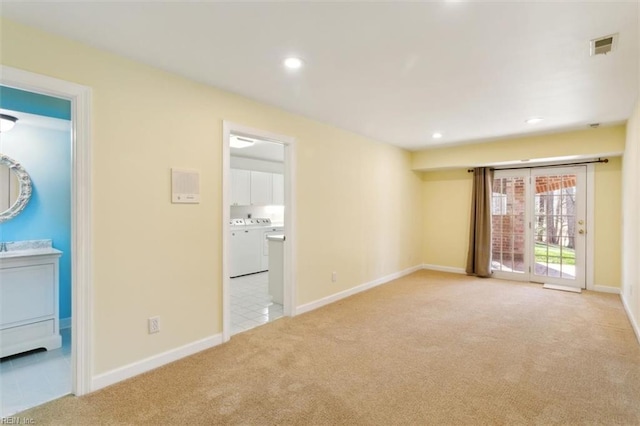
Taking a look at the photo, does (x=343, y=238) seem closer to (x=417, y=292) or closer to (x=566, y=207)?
(x=417, y=292)

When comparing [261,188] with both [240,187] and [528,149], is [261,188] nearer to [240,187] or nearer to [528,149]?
[240,187]

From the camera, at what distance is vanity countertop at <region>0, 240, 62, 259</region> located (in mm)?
2955

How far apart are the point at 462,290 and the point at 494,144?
2.42 metres

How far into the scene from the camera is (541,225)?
209 inches

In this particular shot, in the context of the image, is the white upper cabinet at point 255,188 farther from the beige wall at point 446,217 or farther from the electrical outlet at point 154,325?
the electrical outlet at point 154,325

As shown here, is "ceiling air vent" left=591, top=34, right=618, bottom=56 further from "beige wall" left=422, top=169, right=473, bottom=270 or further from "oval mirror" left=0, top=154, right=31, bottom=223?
"oval mirror" left=0, top=154, right=31, bottom=223

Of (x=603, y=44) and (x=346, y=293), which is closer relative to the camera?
(x=603, y=44)

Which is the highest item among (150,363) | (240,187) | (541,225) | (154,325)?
(240,187)

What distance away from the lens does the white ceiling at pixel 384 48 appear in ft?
5.76

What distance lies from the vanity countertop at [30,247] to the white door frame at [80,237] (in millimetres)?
1264

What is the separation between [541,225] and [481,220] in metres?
0.91

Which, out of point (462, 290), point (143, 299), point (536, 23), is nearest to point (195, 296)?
point (143, 299)

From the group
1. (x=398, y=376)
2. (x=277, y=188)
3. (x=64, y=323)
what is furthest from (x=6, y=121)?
(x=277, y=188)

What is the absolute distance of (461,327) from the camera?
11.1ft
